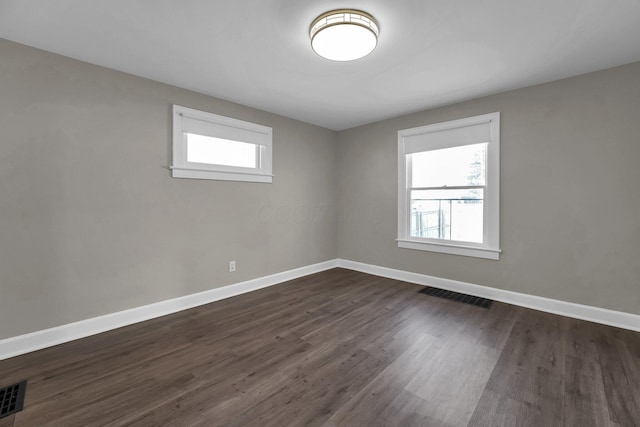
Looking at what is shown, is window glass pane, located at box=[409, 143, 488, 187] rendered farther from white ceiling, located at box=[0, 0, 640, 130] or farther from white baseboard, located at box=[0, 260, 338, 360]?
white baseboard, located at box=[0, 260, 338, 360]

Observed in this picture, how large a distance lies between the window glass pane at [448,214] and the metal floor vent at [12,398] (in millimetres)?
4102

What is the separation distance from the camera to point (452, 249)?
3572mm

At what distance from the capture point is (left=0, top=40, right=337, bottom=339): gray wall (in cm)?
215

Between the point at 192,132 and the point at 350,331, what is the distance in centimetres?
277

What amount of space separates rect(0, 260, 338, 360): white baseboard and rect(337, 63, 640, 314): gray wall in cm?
286

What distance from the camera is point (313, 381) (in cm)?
180

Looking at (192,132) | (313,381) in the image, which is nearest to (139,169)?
(192,132)

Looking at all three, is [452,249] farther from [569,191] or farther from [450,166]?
[569,191]

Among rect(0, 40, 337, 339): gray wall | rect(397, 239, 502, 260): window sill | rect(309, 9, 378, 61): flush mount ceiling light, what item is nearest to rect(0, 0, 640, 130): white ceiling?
rect(309, 9, 378, 61): flush mount ceiling light

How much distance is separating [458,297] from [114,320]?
12.5 feet

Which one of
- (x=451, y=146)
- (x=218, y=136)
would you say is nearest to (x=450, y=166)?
(x=451, y=146)

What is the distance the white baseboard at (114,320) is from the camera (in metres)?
2.14

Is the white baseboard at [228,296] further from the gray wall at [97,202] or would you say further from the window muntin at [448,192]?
the window muntin at [448,192]

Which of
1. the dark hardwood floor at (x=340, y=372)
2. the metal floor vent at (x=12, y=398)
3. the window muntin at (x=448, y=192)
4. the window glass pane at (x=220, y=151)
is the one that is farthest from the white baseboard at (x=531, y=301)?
the metal floor vent at (x=12, y=398)
